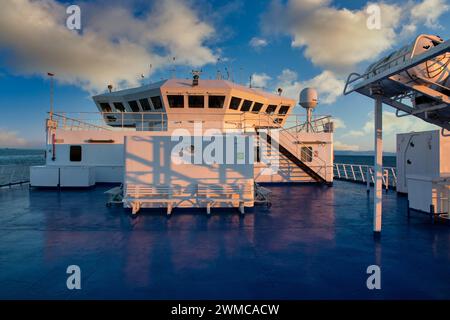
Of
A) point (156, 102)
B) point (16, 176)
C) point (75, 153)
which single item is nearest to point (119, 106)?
point (156, 102)

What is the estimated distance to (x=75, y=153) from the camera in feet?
58.9

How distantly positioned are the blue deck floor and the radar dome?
12938 mm

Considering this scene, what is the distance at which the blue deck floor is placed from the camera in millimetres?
4203

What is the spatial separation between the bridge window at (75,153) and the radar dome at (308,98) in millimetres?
16043

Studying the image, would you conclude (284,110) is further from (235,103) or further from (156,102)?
(156,102)

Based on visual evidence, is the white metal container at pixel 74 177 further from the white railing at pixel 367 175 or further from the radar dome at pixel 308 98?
the radar dome at pixel 308 98

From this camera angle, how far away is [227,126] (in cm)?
1814

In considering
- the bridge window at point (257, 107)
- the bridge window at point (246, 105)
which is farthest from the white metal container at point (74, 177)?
the bridge window at point (257, 107)

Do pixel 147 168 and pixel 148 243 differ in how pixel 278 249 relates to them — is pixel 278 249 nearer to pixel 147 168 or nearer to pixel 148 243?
pixel 148 243

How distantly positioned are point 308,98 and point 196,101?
8944mm

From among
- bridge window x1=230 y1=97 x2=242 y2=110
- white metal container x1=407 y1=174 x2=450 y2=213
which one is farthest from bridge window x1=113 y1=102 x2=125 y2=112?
white metal container x1=407 y1=174 x2=450 y2=213

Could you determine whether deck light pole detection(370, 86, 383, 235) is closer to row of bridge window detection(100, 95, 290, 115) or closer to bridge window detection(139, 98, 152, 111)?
row of bridge window detection(100, 95, 290, 115)
